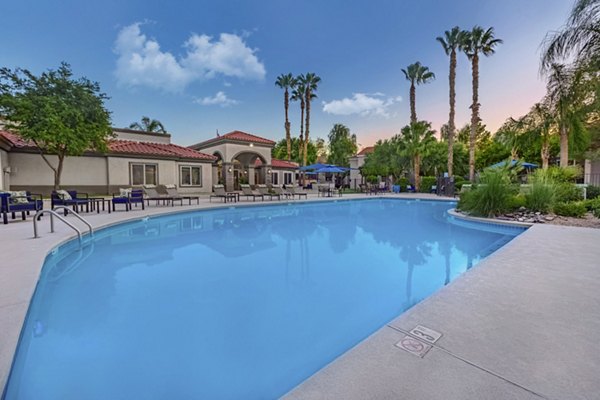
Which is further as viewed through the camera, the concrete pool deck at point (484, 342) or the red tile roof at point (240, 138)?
the red tile roof at point (240, 138)

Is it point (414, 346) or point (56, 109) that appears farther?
point (56, 109)

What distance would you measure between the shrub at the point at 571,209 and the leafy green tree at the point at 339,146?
29712 mm

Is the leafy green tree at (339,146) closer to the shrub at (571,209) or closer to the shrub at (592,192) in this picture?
the shrub at (592,192)

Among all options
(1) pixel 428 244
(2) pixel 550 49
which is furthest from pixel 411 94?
(1) pixel 428 244

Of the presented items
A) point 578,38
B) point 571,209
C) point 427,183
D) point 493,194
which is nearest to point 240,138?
point 427,183

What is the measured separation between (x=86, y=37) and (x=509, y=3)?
22.2 meters

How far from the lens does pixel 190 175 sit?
21891mm

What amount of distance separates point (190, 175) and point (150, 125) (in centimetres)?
1979

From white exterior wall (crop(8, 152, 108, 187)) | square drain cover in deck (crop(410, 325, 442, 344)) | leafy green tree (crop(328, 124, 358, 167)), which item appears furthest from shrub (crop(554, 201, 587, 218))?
leafy green tree (crop(328, 124, 358, 167))

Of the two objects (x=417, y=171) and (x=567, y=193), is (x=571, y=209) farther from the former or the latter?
(x=417, y=171)

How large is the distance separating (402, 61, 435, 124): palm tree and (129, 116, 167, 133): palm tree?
93.9 feet

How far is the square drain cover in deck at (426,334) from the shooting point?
2305 mm

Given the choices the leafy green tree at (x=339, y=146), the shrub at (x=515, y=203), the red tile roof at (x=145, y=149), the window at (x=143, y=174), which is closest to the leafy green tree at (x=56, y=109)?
the red tile roof at (x=145, y=149)

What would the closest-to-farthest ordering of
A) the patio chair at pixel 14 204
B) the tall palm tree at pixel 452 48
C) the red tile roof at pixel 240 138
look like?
the patio chair at pixel 14 204 < the tall palm tree at pixel 452 48 < the red tile roof at pixel 240 138
